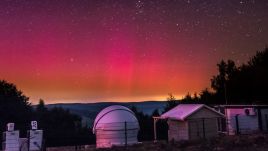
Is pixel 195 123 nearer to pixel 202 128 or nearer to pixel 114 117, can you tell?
pixel 202 128

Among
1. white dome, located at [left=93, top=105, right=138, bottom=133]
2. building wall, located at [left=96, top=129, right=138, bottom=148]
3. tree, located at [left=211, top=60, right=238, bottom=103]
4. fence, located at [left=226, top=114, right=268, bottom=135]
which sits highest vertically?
tree, located at [left=211, top=60, right=238, bottom=103]

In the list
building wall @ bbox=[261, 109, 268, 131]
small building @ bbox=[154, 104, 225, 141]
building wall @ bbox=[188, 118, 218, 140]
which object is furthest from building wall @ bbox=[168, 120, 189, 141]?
building wall @ bbox=[261, 109, 268, 131]

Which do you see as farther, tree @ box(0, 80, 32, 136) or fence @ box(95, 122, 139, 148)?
tree @ box(0, 80, 32, 136)

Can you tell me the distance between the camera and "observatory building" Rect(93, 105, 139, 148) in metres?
31.7

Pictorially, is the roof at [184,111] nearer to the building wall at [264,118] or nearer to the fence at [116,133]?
the fence at [116,133]

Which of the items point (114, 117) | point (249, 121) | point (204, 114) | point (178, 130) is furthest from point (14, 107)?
point (249, 121)

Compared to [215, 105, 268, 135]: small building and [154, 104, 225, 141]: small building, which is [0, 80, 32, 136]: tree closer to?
[154, 104, 225, 141]: small building

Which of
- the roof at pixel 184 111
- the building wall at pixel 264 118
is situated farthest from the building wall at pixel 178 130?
the building wall at pixel 264 118

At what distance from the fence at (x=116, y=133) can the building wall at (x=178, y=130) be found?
3.71 m

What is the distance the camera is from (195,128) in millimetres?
Result: 32281

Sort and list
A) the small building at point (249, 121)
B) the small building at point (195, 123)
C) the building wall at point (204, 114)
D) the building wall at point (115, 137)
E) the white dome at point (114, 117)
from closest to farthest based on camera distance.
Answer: the building wall at point (115, 137) → the small building at point (195, 123) → the white dome at point (114, 117) → the building wall at point (204, 114) → the small building at point (249, 121)

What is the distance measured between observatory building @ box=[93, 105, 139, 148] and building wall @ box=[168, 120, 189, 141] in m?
3.71

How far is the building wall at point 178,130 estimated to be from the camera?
106 ft

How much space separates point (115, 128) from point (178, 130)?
579 cm
